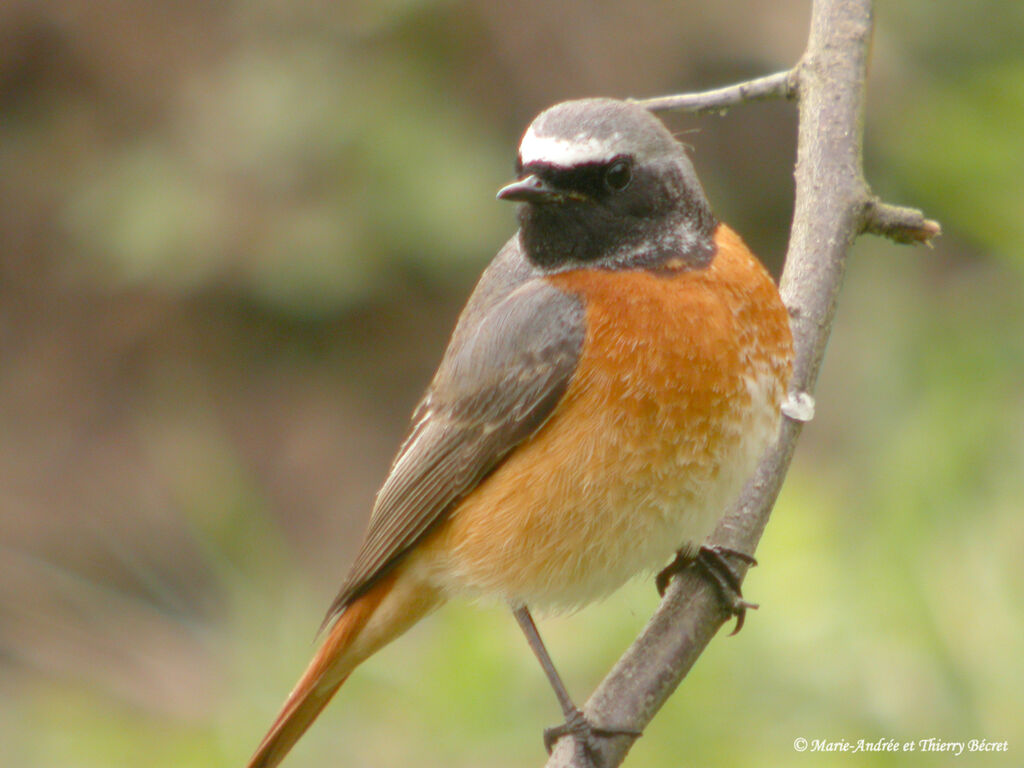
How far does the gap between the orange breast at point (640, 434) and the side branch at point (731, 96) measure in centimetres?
36

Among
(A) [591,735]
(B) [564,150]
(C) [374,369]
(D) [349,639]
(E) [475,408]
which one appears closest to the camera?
(A) [591,735]

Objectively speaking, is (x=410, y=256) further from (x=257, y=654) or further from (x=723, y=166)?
(x=257, y=654)

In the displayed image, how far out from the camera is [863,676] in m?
3.79

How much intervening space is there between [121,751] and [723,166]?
516 centimetres

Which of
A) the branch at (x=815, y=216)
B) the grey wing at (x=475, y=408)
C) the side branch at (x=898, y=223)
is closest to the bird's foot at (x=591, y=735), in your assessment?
the branch at (x=815, y=216)

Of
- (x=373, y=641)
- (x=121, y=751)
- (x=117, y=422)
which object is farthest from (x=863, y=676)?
(x=117, y=422)

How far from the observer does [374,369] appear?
801 centimetres

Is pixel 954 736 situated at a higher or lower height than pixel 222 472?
lower

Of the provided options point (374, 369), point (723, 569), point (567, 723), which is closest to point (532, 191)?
point (723, 569)

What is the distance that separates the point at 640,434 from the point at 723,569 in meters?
0.47

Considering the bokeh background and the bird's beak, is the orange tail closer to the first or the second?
the bokeh background

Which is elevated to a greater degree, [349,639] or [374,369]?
[349,639]

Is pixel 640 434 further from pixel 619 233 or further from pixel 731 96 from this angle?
pixel 731 96

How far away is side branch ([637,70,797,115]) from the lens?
335 centimetres
